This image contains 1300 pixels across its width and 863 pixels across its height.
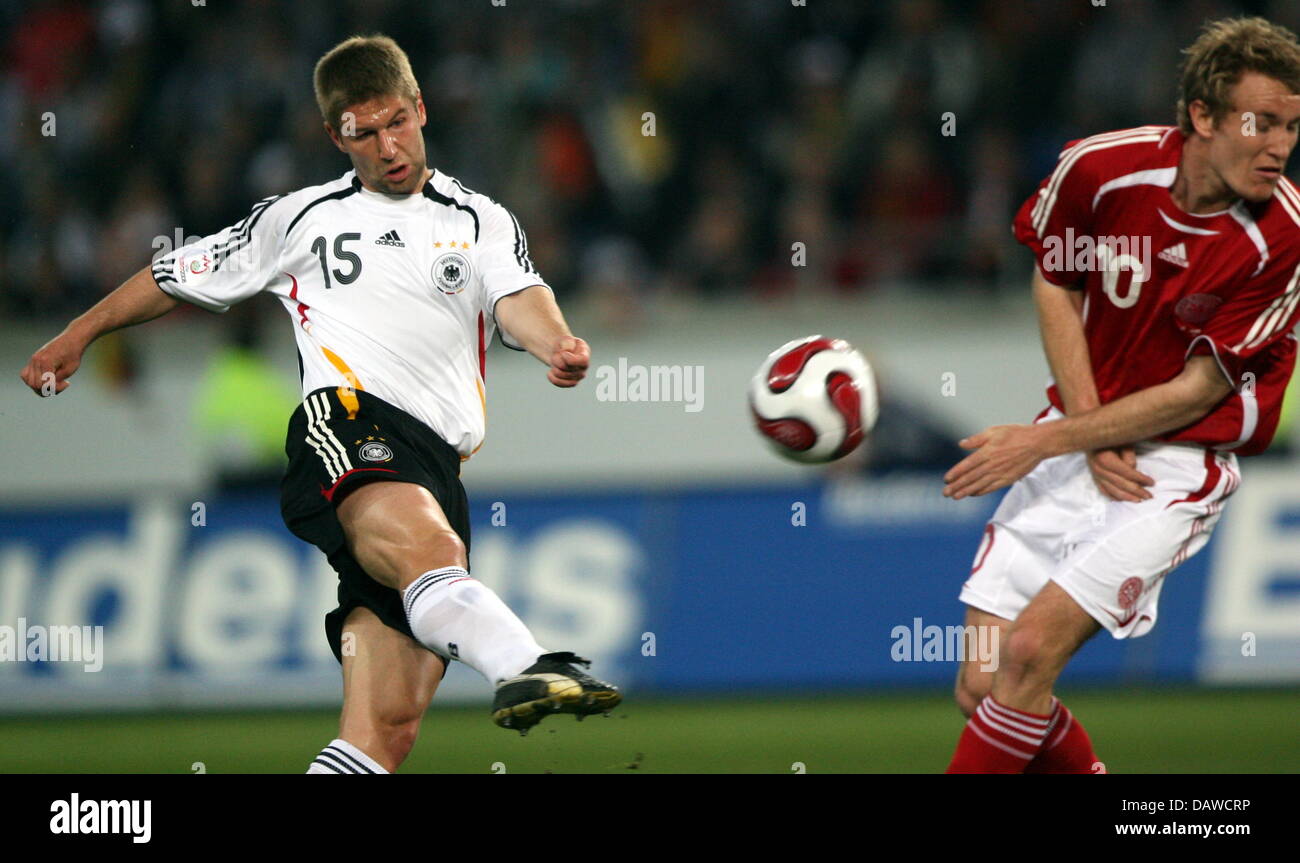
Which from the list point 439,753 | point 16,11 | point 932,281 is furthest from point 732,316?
point 16,11

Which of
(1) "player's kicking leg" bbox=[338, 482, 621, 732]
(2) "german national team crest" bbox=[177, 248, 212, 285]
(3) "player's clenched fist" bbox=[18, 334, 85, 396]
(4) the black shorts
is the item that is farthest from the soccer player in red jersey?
(3) "player's clenched fist" bbox=[18, 334, 85, 396]

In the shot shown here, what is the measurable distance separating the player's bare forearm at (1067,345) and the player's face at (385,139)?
186 centimetres

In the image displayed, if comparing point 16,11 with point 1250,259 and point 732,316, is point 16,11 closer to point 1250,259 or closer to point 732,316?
point 732,316

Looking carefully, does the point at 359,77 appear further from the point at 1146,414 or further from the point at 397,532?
the point at 1146,414

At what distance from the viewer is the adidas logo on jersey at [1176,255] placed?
4.54 m

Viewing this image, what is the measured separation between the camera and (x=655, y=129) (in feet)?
36.7

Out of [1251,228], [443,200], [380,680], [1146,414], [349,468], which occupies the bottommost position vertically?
[380,680]

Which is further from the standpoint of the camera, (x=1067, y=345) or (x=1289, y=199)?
(x=1067, y=345)

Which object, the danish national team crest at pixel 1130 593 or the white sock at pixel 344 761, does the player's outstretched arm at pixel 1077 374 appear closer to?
the danish national team crest at pixel 1130 593

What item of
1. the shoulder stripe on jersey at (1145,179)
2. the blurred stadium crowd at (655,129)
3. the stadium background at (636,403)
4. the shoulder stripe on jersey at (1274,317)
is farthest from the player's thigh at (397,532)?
the blurred stadium crowd at (655,129)

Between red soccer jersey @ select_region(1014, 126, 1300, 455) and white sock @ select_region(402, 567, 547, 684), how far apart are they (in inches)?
76.0

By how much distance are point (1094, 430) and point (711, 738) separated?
3.21 meters

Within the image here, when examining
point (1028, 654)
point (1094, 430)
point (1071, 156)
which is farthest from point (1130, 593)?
point (1071, 156)
